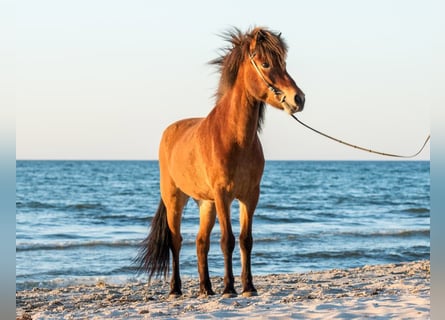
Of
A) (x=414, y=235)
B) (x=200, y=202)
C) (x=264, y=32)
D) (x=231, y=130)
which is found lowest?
(x=414, y=235)

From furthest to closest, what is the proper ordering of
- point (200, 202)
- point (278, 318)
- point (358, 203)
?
point (358, 203), point (200, 202), point (278, 318)

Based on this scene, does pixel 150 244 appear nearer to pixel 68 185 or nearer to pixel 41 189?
pixel 41 189

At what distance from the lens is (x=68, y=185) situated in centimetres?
3756

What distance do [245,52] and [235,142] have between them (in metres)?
0.80

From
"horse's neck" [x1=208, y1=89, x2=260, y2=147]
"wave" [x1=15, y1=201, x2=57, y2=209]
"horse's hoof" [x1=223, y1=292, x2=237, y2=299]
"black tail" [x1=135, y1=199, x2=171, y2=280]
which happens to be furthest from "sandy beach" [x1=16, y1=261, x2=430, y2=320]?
"wave" [x1=15, y1=201, x2=57, y2=209]

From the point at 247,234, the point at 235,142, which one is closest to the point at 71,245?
the point at 247,234

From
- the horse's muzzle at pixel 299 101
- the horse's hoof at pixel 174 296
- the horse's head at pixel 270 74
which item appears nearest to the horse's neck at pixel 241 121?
the horse's head at pixel 270 74

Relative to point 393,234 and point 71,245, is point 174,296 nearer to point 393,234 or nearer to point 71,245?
point 71,245

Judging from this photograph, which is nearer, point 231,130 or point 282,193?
point 231,130

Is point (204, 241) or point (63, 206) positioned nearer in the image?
point (204, 241)

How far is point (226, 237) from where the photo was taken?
608cm

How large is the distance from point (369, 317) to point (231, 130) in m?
2.00

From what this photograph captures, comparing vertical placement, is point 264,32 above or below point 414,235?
above
